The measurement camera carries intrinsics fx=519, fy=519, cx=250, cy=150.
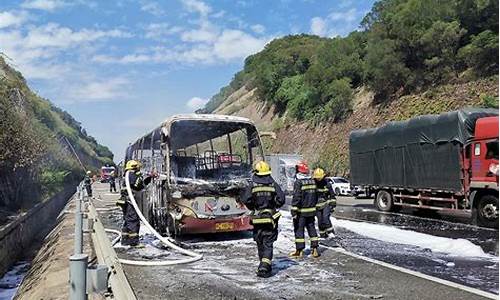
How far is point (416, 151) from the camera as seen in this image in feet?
57.3

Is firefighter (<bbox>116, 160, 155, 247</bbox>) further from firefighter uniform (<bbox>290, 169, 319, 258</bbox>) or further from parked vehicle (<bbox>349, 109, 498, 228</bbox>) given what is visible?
parked vehicle (<bbox>349, 109, 498, 228</bbox>)

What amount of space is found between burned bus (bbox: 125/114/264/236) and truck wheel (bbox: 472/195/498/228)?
6.38m

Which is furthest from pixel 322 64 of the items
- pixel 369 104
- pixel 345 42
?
pixel 369 104

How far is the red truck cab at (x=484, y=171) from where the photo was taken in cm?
1365

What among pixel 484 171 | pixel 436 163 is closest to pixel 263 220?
pixel 484 171

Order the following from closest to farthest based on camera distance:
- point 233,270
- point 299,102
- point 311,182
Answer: point 233,270 < point 311,182 < point 299,102

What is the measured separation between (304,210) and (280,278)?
187cm

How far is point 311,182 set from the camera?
384 inches

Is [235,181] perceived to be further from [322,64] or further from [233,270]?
[322,64]

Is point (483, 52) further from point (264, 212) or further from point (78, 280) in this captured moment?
point (78, 280)

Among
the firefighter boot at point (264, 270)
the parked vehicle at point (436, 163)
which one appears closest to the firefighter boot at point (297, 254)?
the firefighter boot at point (264, 270)

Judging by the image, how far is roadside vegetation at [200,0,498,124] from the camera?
33438mm

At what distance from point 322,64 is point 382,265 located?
4411 centimetres

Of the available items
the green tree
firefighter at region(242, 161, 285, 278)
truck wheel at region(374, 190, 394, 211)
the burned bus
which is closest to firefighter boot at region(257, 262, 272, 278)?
firefighter at region(242, 161, 285, 278)
